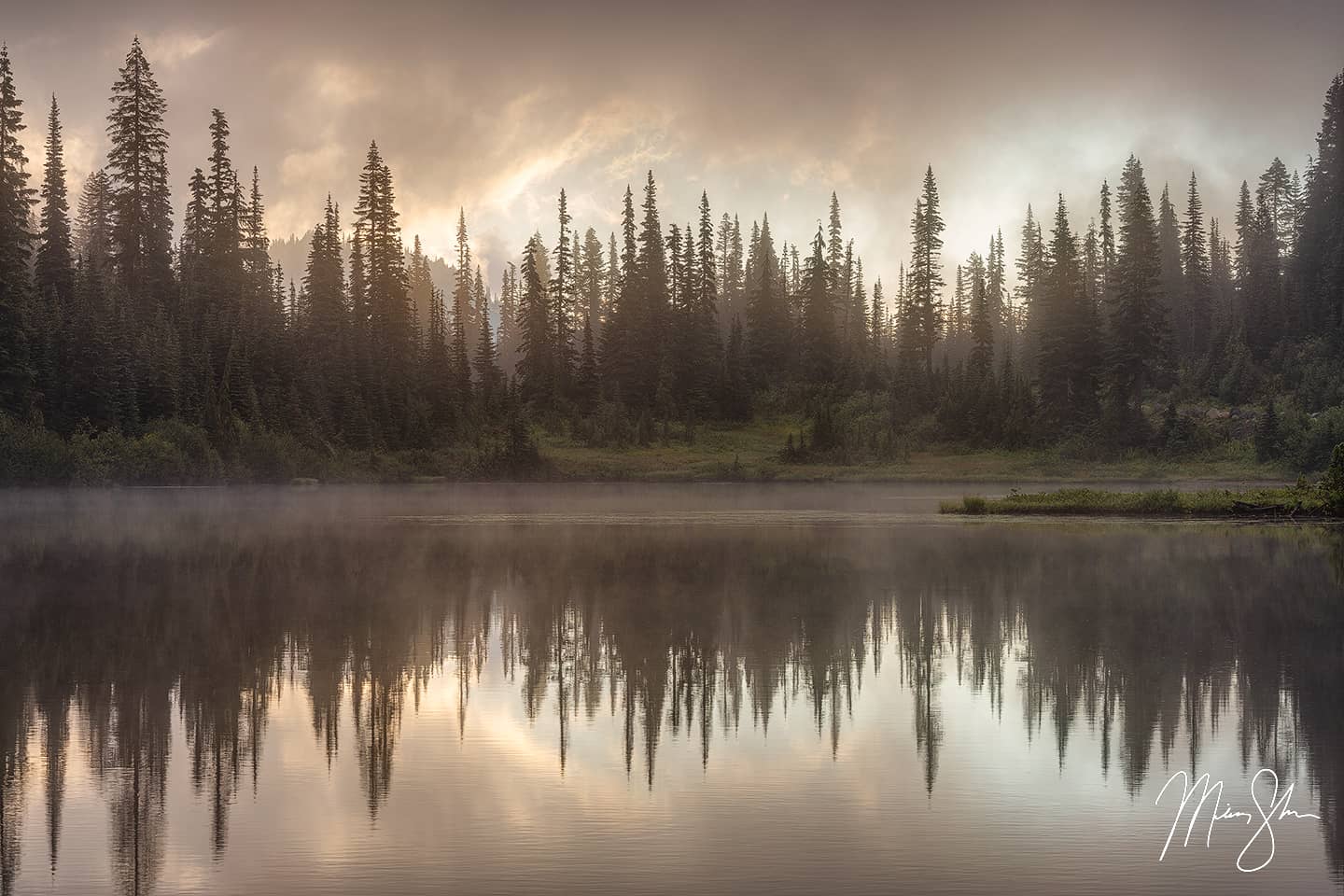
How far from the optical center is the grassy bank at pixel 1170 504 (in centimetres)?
4894

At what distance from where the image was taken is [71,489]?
75.2 metres

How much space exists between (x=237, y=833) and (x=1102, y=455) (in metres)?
96.8

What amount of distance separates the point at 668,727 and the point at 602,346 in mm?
113047

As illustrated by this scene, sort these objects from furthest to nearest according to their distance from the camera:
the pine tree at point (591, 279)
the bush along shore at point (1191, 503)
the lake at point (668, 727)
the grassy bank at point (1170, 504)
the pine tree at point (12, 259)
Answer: the pine tree at point (591, 279)
the pine tree at point (12, 259)
the grassy bank at point (1170, 504)
the bush along shore at point (1191, 503)
the lake at point (668, 727)

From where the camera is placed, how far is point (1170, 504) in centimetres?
5156

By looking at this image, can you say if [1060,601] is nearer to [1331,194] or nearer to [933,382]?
[933,382]

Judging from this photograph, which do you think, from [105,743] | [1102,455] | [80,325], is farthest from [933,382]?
[105,743]

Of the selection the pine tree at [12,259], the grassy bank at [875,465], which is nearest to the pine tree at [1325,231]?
the grassy bank at [875,465]

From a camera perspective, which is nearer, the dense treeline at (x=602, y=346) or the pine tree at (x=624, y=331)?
the dense treeline at (x=602, y=346)
